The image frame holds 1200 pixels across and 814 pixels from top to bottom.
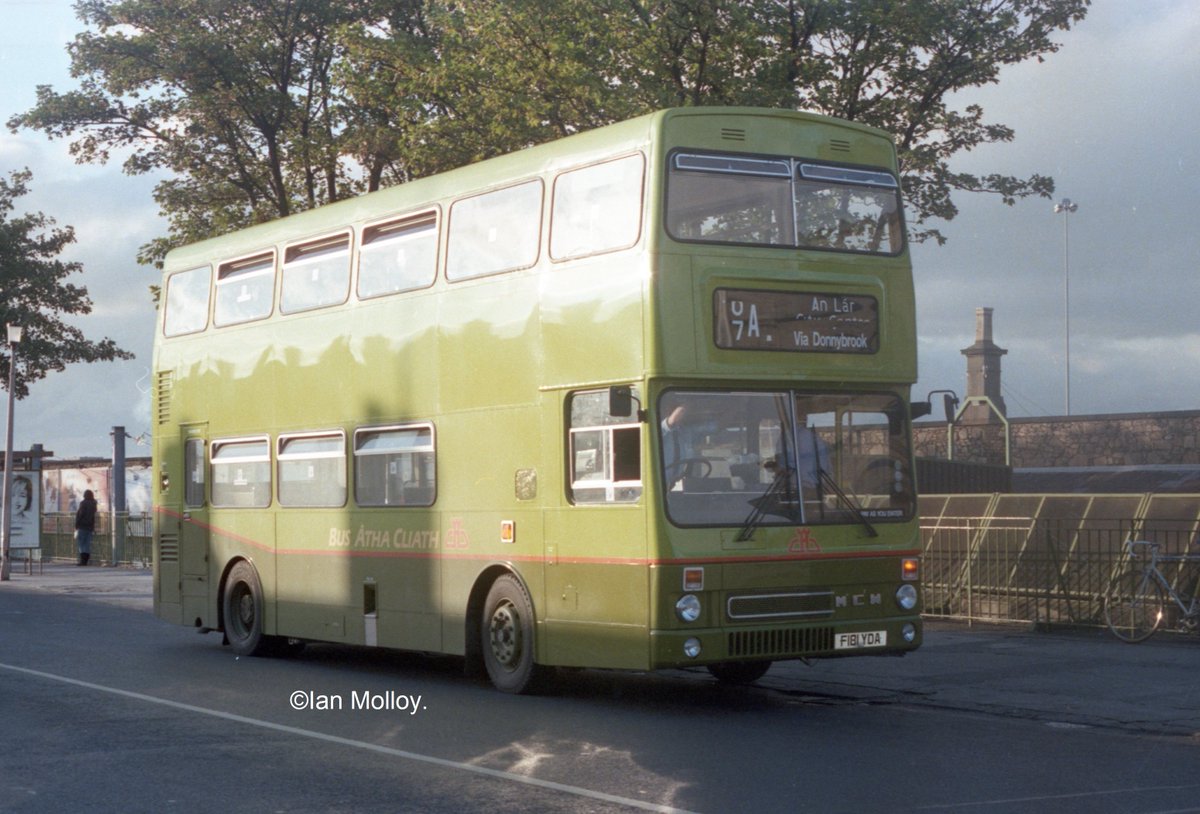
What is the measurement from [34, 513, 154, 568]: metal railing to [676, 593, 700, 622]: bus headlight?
29.0 metres

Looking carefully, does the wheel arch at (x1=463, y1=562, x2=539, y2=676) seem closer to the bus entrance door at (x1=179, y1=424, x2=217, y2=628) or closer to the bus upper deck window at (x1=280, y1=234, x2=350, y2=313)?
the bus upper deck window at (x1=280, y1=234, x2=350, y2=313)

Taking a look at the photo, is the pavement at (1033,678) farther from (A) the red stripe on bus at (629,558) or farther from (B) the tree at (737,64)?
(B) the tree at (737,64)

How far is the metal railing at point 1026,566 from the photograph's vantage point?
18.1 m

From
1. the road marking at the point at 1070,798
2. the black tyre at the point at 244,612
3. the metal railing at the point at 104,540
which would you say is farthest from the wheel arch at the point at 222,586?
the metal railing at the point at 104,540

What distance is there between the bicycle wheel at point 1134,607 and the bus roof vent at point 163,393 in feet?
36.0

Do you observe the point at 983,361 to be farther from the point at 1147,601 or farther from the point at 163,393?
the point at 163,393

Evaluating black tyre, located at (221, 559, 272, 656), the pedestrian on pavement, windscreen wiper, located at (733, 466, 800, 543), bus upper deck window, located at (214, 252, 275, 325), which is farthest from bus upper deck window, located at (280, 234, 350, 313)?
the pedestrian on pavement

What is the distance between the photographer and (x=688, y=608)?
12.0 meters

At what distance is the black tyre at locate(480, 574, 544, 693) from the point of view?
1343cm

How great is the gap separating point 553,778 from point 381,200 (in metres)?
7.90

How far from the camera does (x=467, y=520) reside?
1430 cm

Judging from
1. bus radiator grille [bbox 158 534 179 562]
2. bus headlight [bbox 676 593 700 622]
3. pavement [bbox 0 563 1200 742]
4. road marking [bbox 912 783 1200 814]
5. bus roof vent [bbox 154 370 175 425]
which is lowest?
pavement [bbox 0 563 1200 742]

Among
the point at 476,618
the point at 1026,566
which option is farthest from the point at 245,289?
→ the point at 1026,566

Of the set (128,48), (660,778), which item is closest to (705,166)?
(660,778)
